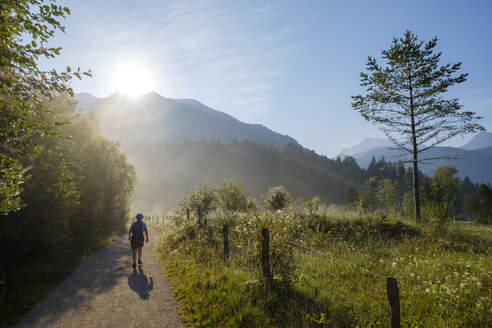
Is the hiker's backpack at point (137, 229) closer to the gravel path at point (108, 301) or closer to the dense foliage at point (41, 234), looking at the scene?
the gravel path at point (108, 301)

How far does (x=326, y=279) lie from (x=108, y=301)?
6.35m

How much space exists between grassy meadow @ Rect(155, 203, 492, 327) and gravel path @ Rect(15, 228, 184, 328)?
529 mm

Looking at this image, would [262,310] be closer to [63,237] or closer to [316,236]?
[316,236]

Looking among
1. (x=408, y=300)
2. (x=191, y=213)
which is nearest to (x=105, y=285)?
(x=408, y=300)

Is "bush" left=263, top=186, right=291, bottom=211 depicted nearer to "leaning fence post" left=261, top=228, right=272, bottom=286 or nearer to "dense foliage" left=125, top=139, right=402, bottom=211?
"leaning fence post" left=261, top=228, right=272, bottom=286

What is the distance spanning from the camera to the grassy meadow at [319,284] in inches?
197

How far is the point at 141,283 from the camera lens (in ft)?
27.5

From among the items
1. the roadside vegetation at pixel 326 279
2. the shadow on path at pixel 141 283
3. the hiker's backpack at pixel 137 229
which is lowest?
the shadow on path at pixel 141 283

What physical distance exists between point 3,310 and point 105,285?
9.05 feet

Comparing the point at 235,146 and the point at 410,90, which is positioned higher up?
the point at 235,146

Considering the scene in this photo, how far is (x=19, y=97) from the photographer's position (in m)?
4.36

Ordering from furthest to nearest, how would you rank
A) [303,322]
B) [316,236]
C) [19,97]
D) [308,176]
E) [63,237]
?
[308,176] → [316,236] → [63,237] → [303,322] → [19,97]

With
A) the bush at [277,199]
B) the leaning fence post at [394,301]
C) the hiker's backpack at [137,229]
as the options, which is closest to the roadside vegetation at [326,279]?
the leaning fence post at [394,301]

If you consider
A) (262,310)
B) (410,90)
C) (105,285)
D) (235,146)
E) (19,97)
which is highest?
(235,146)
